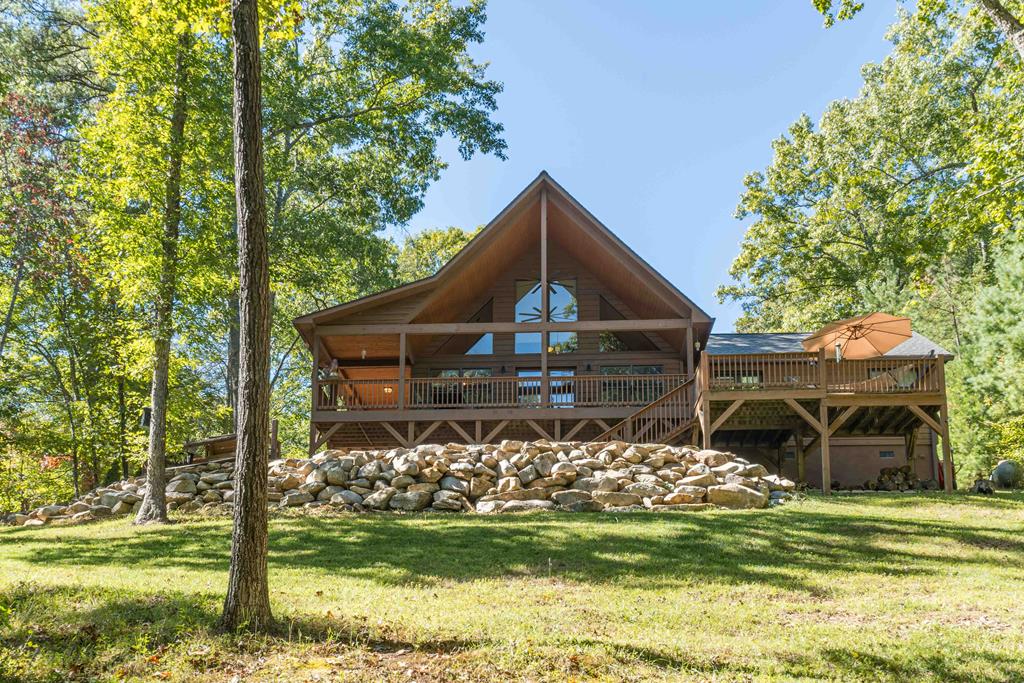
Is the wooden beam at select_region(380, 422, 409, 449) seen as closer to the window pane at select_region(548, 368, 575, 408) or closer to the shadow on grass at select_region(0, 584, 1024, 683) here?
the window pane at select_region(548, 368, 575, 408)

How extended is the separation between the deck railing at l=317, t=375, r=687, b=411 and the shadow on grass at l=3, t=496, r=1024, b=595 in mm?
6581

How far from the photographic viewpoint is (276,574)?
28.4 feet

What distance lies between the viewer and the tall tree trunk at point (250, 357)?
20.2 feet

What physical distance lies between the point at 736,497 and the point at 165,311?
408 inches

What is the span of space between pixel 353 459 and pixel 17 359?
1393 cm

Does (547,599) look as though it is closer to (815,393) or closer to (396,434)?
(815,393)

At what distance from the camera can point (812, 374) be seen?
55.8ft

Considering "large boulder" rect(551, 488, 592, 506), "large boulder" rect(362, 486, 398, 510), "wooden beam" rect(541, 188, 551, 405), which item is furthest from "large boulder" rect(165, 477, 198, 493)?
"wooden beam" rect(541, 188, 551, 405)

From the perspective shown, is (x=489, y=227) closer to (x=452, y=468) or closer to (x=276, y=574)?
(x=452, y=468)

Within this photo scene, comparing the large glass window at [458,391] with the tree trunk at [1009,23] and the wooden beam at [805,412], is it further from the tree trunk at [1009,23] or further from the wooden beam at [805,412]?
the tree trunk at [1009,23]

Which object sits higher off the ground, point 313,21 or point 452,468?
point 313,21

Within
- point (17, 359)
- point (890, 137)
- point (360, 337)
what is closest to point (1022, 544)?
point (360, 337)

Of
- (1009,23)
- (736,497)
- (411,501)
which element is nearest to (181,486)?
(411,501)

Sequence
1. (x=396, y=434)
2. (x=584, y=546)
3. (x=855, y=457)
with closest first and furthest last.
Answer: (x=584, y=546) → (x=396, y=434) → (x=855, y=457)
